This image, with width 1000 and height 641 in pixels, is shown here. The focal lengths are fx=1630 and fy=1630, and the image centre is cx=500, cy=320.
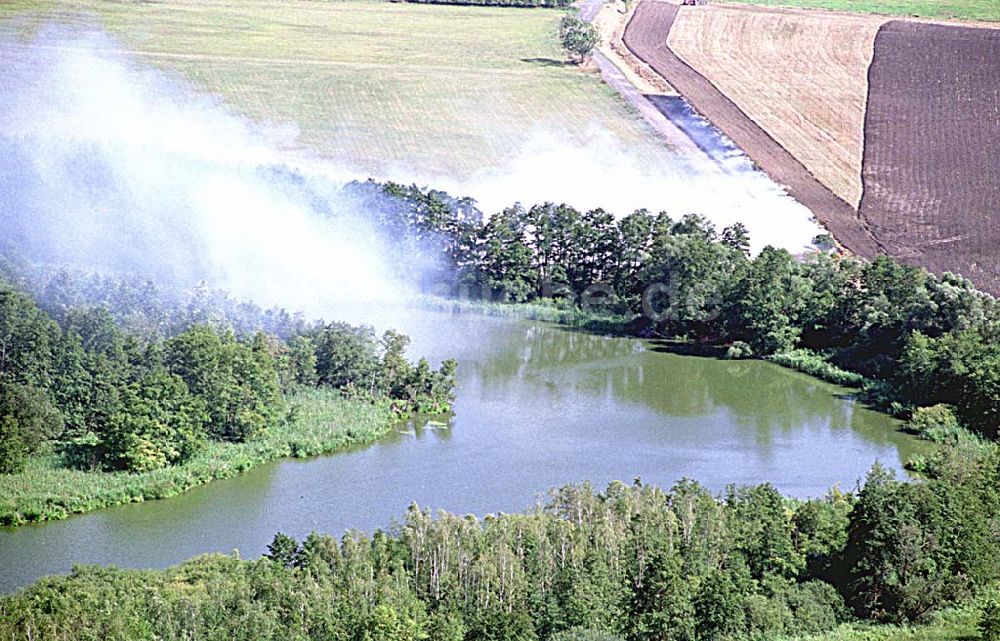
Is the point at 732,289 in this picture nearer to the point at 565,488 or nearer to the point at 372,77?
the point at 565,488

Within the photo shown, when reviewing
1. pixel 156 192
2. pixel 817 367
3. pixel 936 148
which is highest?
pixel 936 148

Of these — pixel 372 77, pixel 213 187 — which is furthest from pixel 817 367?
pixel 372 77

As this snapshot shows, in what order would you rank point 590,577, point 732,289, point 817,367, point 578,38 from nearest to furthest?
point 590,577
point 817,367
point 732,289
point 578,38

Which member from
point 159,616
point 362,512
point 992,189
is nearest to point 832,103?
point 992,189

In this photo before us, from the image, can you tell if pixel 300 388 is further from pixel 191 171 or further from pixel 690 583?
pixel 191 171

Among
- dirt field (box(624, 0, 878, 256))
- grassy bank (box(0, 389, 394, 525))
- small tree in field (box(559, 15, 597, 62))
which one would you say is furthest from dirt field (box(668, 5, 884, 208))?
grassy bank (box(0, 389, 394, 525))

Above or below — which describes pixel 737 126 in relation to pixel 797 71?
below

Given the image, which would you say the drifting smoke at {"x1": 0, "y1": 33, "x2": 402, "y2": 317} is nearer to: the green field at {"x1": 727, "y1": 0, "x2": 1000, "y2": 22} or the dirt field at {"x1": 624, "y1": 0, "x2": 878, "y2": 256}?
the dirt field at {"x1": 624, "y1": 0, "x2": 878, "y2": 256}

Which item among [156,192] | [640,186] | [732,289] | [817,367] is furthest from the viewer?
[640,186]
